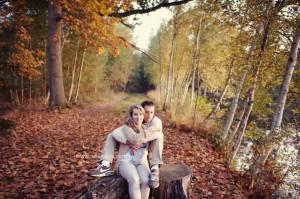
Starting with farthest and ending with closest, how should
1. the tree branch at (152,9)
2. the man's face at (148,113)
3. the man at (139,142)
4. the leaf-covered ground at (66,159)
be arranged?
the tree branch at (152,9) → the leaf-covered ground at (66,159) → the man's face at (148,113) → the man at (139,142)

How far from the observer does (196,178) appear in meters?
5.26

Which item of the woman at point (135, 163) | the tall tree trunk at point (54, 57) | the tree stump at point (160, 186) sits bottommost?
the tree stump at point (160, 186)

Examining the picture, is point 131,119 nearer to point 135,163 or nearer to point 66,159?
point 135,163

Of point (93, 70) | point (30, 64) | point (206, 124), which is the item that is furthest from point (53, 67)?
point (93, 70)

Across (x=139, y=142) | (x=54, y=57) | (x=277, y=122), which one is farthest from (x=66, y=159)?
(x=54, y=57)

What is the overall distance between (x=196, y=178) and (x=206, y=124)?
4396 mm

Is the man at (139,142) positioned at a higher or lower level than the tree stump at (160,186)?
higher

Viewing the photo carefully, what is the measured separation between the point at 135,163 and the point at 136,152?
0.49ft

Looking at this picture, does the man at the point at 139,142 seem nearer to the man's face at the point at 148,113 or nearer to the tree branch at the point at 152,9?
the man's face at the point at 148,113

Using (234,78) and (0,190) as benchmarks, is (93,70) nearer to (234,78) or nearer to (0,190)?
(234,78)

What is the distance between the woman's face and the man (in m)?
0.13

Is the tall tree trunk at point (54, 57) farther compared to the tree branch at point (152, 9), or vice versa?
the tall tree trunk at point (54, 57)

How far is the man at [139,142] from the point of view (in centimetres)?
339

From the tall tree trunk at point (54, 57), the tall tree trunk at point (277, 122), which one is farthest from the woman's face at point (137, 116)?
the tall tree trunk at point (54, 57)
